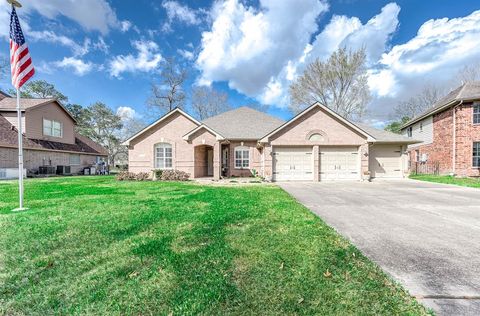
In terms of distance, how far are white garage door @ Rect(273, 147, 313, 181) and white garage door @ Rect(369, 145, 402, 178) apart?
17.9 feet

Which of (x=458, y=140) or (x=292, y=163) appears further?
(x=458, y=140)

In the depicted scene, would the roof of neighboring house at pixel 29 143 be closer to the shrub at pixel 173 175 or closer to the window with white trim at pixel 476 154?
the shrub at pixel 173 175

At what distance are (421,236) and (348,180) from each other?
37.5 ft

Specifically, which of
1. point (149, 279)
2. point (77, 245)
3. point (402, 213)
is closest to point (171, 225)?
point (77, 245)

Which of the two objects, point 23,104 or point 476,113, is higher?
point 23,104

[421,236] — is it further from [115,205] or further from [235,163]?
[235,163]

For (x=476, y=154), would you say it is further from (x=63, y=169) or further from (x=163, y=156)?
(x=63, y=169)

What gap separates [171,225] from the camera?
525 cm

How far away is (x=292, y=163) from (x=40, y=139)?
23.0 meters

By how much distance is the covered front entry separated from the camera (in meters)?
17.7

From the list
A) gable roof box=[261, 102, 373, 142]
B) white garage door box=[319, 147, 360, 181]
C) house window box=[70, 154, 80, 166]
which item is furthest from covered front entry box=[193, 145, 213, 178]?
house window box=[70, 154, 80, 166]

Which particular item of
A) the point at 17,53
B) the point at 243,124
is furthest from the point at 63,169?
the point at 17,53

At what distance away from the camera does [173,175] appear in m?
16.5

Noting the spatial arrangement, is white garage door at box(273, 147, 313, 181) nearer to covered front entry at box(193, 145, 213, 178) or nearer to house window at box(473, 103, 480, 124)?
covered front entry at box(193, 145, 213, 178)
